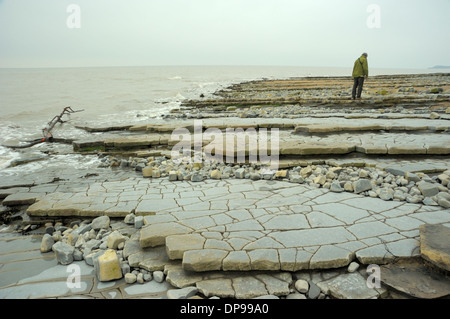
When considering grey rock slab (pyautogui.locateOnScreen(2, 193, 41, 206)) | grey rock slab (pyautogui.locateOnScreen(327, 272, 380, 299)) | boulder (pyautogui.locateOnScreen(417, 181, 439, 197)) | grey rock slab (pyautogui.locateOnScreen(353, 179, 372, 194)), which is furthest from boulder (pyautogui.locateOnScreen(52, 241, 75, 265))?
boulder (pyautogui.locateOnScreen(417, 181, 439, 197))

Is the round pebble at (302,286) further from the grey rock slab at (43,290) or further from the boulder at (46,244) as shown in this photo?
the boulder at (46,244)

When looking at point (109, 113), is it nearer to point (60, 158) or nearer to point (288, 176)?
point (60, 158)

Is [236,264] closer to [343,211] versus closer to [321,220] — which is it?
[321,220]

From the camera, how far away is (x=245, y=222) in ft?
10.7

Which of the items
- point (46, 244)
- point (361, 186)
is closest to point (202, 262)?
point (46, 244)

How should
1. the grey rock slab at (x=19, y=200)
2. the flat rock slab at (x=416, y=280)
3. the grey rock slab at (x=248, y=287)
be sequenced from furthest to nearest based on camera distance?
the grey rock slab at (x=19, y=200)
the grey rock slab at (x=248, y=287)
the flat rock slab at (x=416, y=280)

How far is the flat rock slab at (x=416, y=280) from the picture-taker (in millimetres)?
2146

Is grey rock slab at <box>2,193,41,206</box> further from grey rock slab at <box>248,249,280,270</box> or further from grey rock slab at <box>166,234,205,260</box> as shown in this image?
grey rock slab at <box>248,249,280,270</box>

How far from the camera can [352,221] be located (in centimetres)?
317

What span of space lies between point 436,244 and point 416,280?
0.47 meters

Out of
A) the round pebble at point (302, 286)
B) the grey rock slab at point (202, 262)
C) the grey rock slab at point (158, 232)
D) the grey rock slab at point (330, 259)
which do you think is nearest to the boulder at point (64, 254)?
the grey rock slab at point (158, 232)

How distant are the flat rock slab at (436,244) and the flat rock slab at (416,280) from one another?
0.34 feet
